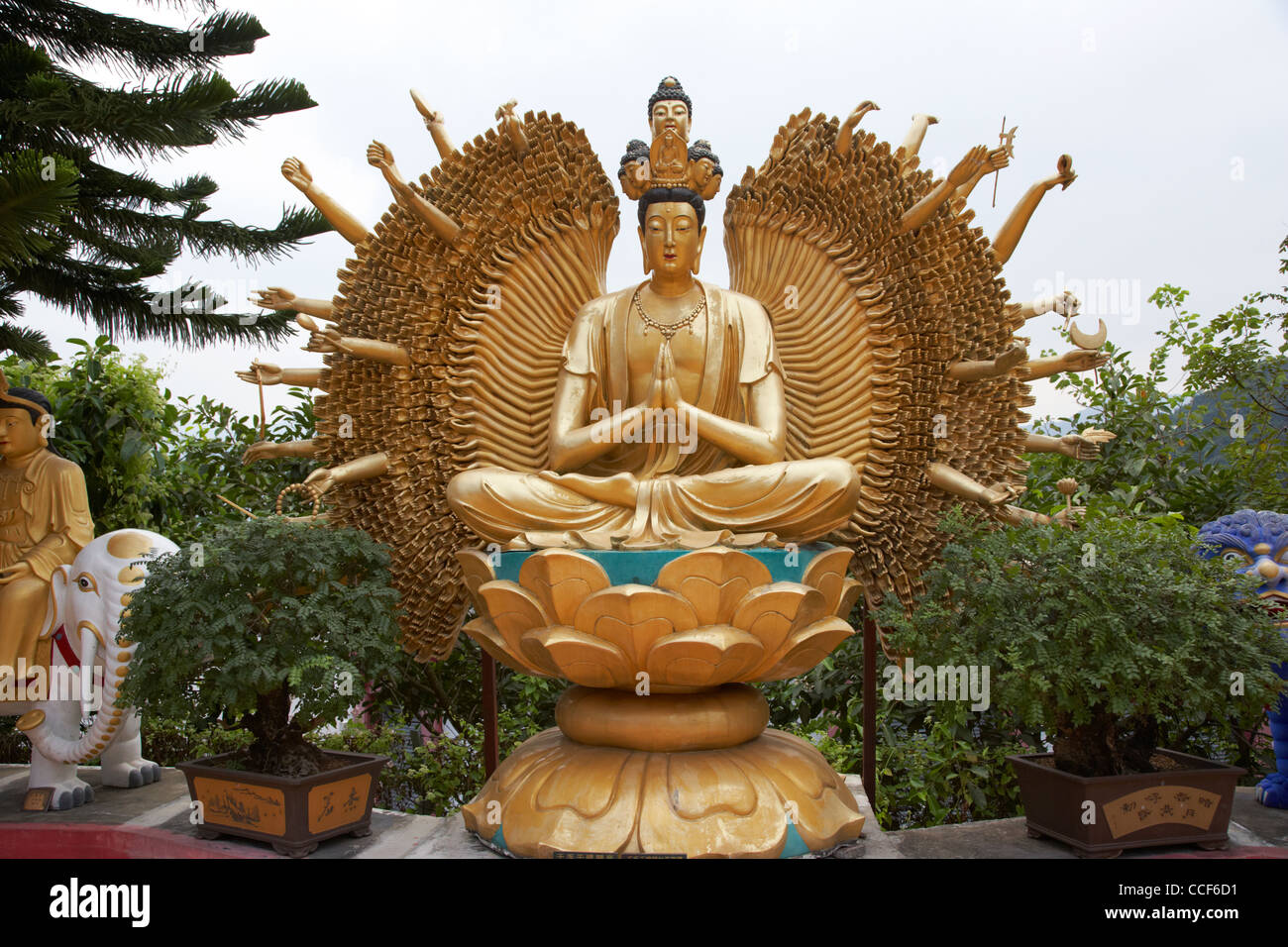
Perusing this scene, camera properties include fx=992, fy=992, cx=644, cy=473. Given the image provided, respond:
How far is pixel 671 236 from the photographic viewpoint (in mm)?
4332

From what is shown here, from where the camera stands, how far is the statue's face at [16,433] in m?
4.89

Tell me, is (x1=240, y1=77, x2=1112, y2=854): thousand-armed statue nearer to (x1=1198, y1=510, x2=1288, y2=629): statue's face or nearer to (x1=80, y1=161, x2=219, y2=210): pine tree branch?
(x1=1198, y1=510, x2=1288, y2=629): statue's face

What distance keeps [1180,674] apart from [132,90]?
559 cm

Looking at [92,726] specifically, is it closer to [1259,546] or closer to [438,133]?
[438,133]

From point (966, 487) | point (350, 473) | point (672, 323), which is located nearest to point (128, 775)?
point (350, 473)

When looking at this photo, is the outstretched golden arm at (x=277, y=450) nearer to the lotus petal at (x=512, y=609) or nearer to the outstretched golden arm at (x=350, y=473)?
the outstretched golden arm at (x=350, y=473)

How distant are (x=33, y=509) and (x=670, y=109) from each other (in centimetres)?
359

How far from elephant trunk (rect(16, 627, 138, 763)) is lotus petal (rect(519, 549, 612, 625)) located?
7.23 feet

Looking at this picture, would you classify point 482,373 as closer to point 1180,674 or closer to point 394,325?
Answer: point 394,325

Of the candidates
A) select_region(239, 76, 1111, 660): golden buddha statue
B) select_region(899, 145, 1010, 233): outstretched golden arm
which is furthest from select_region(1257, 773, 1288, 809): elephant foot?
select_region(899, 145, 1010, 233): outstretched golden arm

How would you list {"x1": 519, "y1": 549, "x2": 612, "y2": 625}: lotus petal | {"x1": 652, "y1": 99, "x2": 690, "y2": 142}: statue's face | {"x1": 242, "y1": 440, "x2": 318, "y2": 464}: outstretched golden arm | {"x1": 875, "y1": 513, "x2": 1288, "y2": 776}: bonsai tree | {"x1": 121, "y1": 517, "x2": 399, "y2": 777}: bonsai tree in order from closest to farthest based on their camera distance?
{"x1": 875, "y1": 513, "x2": 1288, "y2": 776}: bonsai tree
{"x1": 519, "y1": 549, "x2": 612, "y2": 625}: lotus petal
{"x1": 121, "y1": 517, "x2": 399, "y2": 777}: bonsai tree
{"x1": 242, "y1": 440, "x2": 318, "y2": 464}: outstretched golden arm
{"x1": 652, "y1": 99, "x2": 690, "y2": 142}: statue's face

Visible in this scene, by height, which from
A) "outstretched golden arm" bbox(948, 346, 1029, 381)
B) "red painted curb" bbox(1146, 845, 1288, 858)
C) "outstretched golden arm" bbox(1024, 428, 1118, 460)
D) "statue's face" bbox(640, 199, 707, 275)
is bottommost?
"red painted curb" bbox(1146, 845, 1288, 858)

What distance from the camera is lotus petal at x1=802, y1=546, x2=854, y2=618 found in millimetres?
3662

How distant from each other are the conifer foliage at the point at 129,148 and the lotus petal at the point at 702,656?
3665 millimetres
